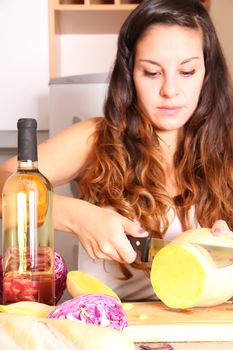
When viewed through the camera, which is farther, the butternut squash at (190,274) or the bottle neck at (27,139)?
the butternut squash at (190,274)

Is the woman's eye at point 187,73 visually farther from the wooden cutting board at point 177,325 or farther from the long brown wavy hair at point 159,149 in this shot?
the wooden cutting board at point 177,325

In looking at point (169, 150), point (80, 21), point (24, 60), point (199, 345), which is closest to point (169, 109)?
point (169, 150)

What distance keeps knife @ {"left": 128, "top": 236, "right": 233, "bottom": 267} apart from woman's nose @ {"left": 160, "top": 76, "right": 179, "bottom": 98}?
347 mm

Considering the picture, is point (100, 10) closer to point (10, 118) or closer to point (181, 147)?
point (10, 118)

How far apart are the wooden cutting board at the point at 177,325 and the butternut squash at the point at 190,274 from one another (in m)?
0.02

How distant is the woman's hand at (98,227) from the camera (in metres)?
0.91

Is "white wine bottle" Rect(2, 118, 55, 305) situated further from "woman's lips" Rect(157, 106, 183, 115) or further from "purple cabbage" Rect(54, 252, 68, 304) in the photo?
"woman's lips" Rect(157, 106, 183, 115)

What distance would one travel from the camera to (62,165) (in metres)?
1.46

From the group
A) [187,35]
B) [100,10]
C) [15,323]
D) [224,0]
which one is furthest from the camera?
[100,10]

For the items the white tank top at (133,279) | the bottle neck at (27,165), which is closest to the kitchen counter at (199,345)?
the bottle neck at (27,165)

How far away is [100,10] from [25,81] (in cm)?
41

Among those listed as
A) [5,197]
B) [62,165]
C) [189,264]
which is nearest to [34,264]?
[5,197]

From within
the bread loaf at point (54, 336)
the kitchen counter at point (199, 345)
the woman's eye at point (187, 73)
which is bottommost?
the kitchen counter at point (199, 345)

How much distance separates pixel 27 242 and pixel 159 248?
0.23 meters
